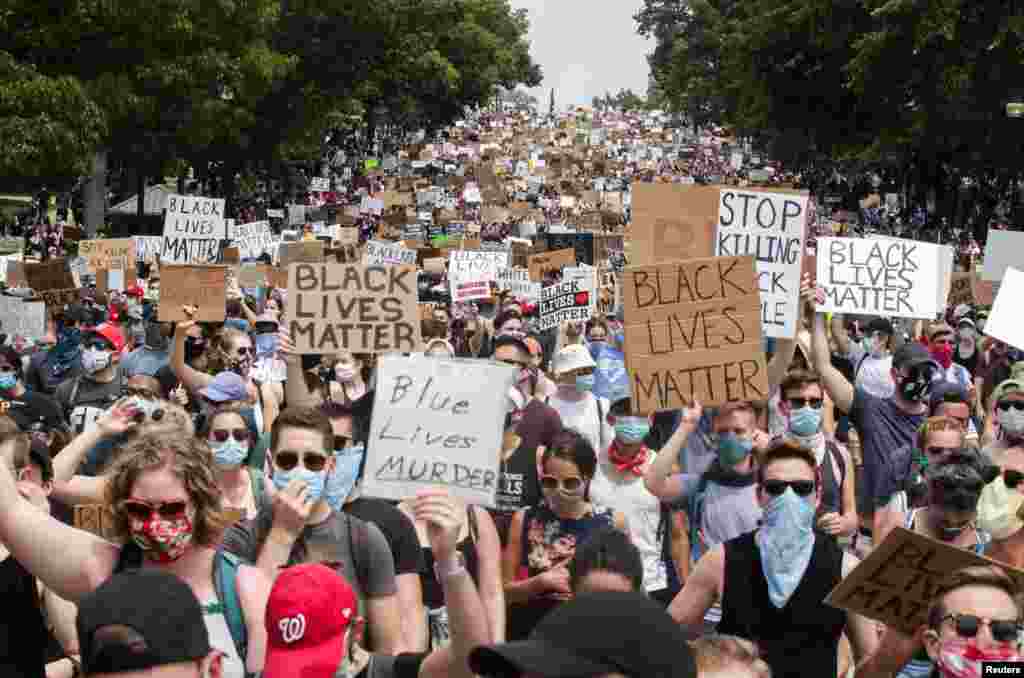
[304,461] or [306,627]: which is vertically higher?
[304,461]

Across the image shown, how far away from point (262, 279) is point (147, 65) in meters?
14.9

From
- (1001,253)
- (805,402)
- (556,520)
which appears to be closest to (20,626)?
(556,520)

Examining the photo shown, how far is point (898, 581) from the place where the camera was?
4.70m

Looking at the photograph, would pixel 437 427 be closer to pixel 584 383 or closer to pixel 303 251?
pixel 584 383

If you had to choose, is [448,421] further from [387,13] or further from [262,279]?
[387,13]

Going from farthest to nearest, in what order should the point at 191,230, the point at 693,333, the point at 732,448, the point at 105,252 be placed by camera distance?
the point at 105,252, the point at 191,230, the point at 693,333, the point at 732,448

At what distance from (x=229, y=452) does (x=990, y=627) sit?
3.25 metres

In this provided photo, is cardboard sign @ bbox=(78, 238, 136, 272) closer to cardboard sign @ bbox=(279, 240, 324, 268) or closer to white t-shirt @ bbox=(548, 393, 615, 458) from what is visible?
cardboard sign @ bbox=(279, 240, 324, 268)

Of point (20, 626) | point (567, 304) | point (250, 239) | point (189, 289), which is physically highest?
point (250, 239)

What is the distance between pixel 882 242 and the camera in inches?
469

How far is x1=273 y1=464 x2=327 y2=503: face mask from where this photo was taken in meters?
5.19

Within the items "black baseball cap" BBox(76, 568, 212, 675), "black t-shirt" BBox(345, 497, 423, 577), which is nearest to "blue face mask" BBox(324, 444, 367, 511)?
"black t-shirt" BBox(345, 497, 423, 577)

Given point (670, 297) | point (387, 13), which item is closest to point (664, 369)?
point (670, 297)

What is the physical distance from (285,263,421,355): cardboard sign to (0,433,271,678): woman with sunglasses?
121 inches
